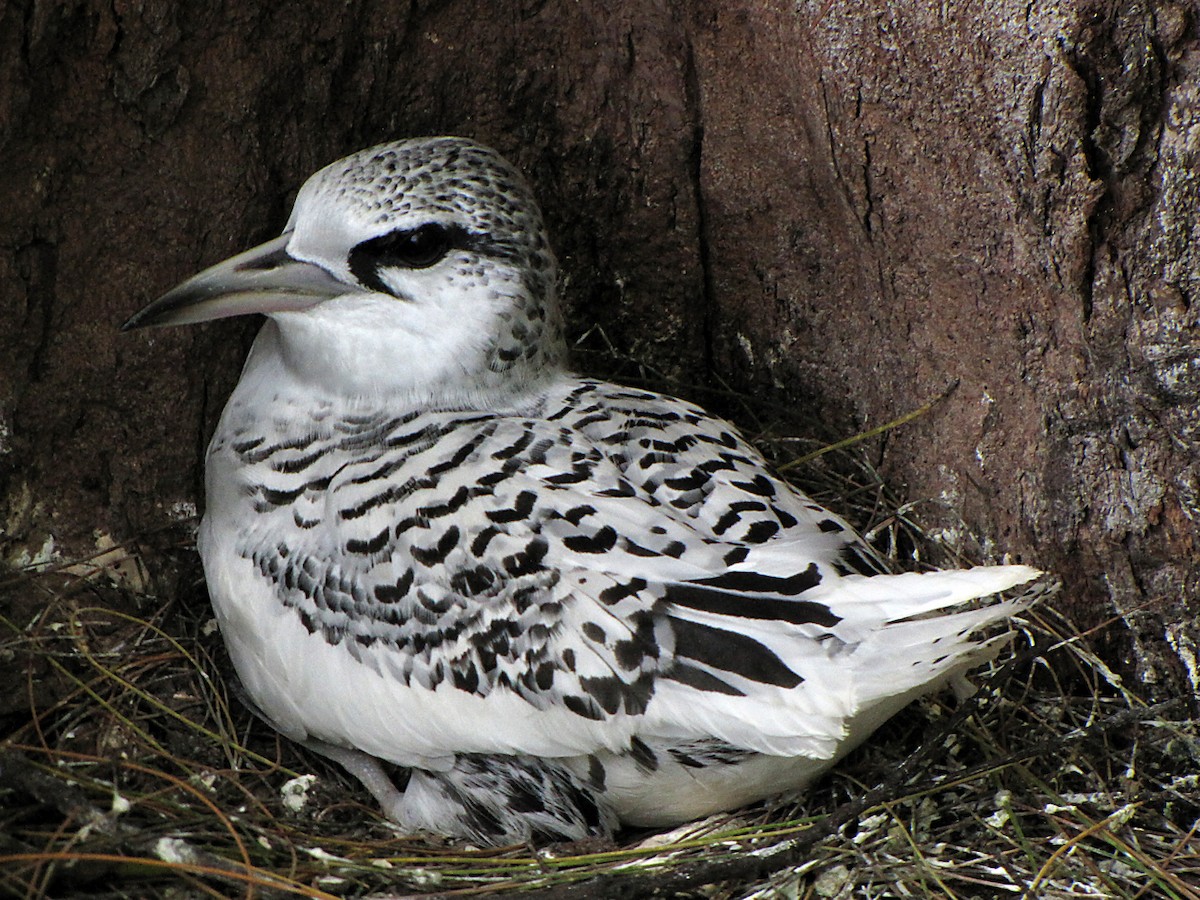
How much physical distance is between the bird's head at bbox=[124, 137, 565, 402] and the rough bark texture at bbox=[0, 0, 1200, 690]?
34cm

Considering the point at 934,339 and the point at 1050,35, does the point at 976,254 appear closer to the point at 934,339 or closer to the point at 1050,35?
the point at 934,339

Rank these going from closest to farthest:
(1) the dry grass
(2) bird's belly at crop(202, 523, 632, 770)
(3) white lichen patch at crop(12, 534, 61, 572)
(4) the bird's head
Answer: (1) the dry grass < (2) bird's belly at crop(202, 523, 632, 770) < (4) the bird's head < (3) white lichen patch at crop(12, 534, 61, 572)

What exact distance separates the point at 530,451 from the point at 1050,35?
1.35 m

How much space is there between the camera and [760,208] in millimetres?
3525

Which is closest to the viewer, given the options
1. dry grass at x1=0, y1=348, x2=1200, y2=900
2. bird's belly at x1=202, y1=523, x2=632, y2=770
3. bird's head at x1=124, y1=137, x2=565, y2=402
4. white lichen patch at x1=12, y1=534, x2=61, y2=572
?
dry grass at x1=0, y1=348, x2=1200, y2=900

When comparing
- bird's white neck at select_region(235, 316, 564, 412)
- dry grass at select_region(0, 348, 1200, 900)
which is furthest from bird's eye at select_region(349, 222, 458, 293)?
dry grass at select_region(0, 348, 1200, 900)

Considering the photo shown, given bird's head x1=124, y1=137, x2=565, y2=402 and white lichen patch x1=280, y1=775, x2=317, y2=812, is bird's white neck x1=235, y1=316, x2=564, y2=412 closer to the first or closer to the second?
bird's head x1=124, y1=137, x2=565, y2=402

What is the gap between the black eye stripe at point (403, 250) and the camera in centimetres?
Result: 295

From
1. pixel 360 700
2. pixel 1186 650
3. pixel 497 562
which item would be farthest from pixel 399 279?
pixel 1186 650

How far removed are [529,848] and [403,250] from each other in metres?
1.31

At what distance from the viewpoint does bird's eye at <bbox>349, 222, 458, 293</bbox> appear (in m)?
2.95

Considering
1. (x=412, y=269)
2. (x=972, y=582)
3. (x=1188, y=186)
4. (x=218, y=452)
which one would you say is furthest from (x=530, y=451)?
(x=1188, y=186)

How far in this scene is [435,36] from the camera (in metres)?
3.46

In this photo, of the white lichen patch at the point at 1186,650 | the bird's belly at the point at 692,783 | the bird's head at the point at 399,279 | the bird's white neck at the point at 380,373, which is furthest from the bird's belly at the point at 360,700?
the white lichen patch at the point at 1186,650
